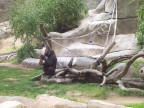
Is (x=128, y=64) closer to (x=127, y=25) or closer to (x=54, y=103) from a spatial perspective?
(x=54, y=103)

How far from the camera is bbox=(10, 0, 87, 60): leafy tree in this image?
18.3 meters

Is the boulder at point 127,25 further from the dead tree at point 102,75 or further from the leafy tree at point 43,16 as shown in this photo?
the dead tree at point 102,75

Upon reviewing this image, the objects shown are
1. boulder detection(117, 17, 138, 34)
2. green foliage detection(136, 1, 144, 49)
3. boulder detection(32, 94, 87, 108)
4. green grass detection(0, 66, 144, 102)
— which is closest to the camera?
boulder detection(32, 94, 87, 108)

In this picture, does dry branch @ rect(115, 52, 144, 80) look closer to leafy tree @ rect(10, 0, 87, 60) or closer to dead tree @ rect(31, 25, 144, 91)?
dead tree @ rect(31, 25, 144, 91)

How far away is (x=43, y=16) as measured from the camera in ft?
65.0

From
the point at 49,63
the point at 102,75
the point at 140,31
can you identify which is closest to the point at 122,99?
the point at 102,75

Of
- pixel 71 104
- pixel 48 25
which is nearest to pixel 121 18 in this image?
pixel 48 25

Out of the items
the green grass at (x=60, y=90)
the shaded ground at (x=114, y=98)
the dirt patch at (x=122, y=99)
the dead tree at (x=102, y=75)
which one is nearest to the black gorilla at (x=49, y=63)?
the dead tree at (x=102, y=75)

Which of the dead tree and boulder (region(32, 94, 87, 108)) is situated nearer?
boulder (region(32, 94, 87, 108))

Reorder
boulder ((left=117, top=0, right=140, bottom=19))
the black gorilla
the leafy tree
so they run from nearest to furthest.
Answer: the black gorilla
boulder ((left=117, top=0, right=140, bottom=19))
the leafy tree

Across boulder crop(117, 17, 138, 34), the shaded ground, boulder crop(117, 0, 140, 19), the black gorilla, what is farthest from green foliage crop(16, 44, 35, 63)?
the shaded ground

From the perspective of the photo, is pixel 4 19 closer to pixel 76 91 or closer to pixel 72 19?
pixel 72 19

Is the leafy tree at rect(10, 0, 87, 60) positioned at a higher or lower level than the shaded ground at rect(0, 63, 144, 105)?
higher

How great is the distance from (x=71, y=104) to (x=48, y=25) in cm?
1386
